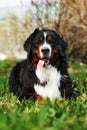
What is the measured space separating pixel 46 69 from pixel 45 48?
0.54m

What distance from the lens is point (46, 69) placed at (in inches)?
332

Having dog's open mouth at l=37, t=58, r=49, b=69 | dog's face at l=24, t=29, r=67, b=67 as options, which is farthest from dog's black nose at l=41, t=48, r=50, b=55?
dog's open mouth at l=37, t=58, r=49, b=69

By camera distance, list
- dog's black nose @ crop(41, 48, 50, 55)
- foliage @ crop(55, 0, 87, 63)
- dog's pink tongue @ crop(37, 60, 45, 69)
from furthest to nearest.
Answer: foliage @ crop(55, 0, 87, 63)
dog's pink tongue @ crop(37, 60, 45, 69)
dog's black nose @ crop(41, 48, 50, 55)

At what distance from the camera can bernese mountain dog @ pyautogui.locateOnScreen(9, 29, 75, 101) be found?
8234mm

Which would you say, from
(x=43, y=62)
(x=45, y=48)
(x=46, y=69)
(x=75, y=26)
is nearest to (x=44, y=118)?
(x=45, y=48)

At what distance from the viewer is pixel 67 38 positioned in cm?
2228

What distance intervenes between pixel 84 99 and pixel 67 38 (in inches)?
557

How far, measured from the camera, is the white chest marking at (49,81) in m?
8.41

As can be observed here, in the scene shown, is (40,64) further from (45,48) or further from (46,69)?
(45,48)

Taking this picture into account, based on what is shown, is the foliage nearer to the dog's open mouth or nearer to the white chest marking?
the white chest marking

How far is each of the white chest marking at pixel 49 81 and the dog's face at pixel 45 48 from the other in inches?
4.8

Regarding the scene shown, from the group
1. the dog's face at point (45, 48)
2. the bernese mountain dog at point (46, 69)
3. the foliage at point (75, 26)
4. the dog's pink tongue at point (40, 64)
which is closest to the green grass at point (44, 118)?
the bernese mountain dog at point (46, 69)

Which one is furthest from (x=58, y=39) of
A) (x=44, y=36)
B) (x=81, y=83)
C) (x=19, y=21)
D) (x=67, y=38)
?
(x=19, y=21)

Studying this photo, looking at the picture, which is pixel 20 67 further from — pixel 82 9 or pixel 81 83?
pixel 82 9
